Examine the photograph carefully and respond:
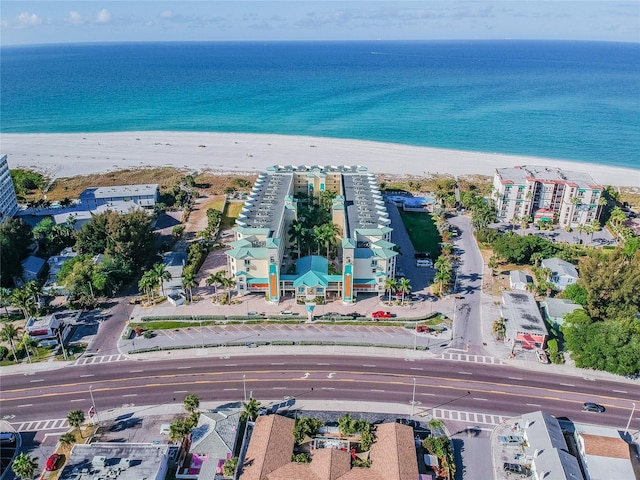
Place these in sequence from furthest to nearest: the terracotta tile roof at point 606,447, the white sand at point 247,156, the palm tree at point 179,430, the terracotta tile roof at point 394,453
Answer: the white sand at point 247,156
the palm tree at point 179,430
the terracotta tile roof at point 606,447
the terracotta tile roof at point 394,453

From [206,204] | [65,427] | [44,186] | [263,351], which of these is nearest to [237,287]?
[263,351]

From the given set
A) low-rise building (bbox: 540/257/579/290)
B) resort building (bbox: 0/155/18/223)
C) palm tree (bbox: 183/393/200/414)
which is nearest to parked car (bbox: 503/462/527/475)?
palm tree (bbox: 183/393/200/414)

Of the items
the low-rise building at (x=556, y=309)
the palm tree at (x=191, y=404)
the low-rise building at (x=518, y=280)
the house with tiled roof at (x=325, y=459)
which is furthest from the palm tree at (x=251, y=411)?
the low-rise building at (x=518, y=280)

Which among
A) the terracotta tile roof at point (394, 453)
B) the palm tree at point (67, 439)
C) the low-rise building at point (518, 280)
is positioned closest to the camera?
the terracotta tile roof at point (394, 453)

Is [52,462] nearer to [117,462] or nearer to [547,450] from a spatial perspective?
[117,462]

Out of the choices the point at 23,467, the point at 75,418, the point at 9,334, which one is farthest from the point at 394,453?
the point at 9,334

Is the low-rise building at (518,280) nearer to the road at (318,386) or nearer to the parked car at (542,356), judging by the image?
the parked car at (542,356)

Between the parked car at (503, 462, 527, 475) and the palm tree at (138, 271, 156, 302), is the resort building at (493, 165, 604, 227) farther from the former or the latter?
the palm tree at (138, 271, 156, 302)
